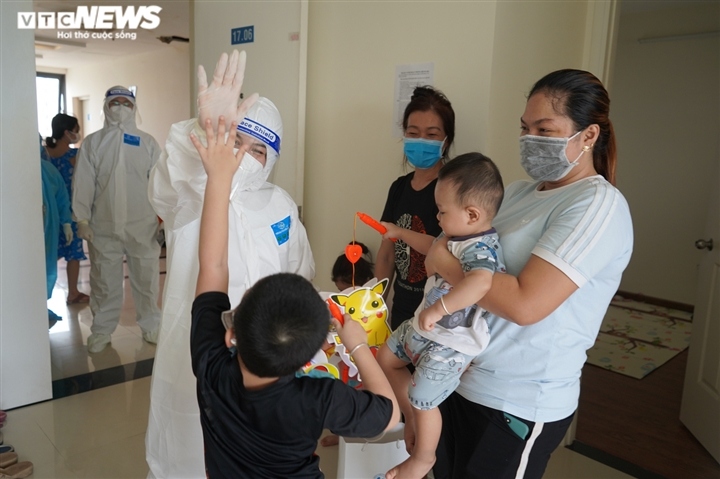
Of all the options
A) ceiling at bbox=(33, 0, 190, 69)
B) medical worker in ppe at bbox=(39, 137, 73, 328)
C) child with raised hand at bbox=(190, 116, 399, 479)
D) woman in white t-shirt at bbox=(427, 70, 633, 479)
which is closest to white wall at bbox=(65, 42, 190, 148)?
ceiling at bbox=(33, 0, 190, 69)

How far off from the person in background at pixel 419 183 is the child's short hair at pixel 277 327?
3.52ft

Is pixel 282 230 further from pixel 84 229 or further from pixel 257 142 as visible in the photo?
pixel 84 229

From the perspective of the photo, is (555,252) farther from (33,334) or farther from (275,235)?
(33,334)

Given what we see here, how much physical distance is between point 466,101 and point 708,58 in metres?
3.99

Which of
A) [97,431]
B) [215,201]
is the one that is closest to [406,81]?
[215,201]

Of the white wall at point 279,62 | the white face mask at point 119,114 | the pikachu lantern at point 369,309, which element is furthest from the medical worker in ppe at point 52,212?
the pikachu lantern at point 369,309

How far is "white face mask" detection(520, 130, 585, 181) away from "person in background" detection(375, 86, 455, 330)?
72cm

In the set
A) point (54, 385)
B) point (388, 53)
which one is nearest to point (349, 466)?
point (388, 53)

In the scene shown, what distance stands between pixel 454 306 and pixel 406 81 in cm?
151

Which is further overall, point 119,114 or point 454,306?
point 119,114

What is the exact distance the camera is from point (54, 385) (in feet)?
10.1

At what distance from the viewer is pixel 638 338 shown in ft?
14.6

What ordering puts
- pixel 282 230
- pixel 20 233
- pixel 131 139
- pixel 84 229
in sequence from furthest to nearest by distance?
1. pixel 131 139
2. pixel 84 229
3. pixel 20 233
4. pixel 282 230

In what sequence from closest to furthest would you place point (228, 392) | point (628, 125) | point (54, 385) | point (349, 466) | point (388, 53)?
1. point (228, 392)
2. point (349, 466)
3. point (388, 53)
4. point (54, 385)
5. point (628, 125)
